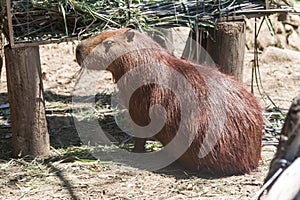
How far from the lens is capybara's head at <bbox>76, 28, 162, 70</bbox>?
15.9 ft

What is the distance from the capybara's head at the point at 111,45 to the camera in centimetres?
486

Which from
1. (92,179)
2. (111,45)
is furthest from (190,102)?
(92,179)

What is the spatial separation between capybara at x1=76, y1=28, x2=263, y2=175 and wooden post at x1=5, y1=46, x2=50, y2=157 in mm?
445

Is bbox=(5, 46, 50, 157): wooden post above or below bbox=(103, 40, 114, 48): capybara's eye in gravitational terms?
below

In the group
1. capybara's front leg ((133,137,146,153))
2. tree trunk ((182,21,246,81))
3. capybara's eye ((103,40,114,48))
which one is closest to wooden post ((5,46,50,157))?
capybara's eye ((103,40,114,48))

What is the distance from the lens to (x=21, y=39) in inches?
196

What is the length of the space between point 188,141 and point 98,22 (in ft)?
4.53

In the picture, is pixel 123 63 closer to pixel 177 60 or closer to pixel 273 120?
pixel 177 60

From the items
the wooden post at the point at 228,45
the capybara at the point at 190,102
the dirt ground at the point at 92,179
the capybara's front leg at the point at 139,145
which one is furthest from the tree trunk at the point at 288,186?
the wooden post at the point at 228,45

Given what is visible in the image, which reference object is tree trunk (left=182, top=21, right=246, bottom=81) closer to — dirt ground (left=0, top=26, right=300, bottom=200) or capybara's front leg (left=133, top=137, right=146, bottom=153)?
dirt ground (left=0, top=26, right=300, bottom=200)

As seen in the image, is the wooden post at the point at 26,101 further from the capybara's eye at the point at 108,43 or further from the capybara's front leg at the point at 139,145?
the capybara's front leg at the point at 139,145

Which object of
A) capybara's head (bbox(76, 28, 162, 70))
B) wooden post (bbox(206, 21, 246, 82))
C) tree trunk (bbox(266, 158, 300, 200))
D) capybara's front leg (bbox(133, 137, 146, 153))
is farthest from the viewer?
wooden post (bbox(206, 21, 246, 82))

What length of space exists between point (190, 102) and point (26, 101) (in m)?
1.47

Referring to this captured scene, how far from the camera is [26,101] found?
501cm
